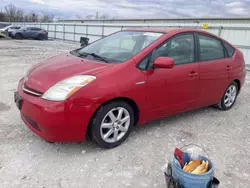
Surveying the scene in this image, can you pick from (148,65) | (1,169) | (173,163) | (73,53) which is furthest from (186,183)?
(73,53)

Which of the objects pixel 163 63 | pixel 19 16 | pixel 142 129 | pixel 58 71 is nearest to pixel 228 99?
pixel 142 129

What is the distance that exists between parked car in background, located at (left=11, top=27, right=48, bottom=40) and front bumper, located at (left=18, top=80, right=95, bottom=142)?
1026 inches

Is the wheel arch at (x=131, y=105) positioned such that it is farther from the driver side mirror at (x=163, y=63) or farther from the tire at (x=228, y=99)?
the tire at (x=228, y=99)

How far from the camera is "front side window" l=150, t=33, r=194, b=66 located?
3357 millimetres

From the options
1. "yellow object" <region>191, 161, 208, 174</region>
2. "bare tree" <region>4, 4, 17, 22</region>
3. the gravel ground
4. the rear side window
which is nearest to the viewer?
"yellow object" <region>191, 161, 208, 174</region>

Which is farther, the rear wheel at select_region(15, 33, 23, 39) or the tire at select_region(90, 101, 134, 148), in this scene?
the rear wheel at select_region(15, 33, 23, 39)

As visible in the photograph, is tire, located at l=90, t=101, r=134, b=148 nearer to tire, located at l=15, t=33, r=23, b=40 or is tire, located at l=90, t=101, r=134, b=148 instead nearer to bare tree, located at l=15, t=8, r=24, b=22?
tire, located at l=15, t=33, r=23, b=40

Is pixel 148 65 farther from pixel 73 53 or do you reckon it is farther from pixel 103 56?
pixel 73 53

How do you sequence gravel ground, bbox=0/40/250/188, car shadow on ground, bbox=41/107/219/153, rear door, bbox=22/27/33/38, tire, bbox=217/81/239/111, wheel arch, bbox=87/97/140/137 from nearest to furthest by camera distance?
gravel ground, bbox=0/40/250/188 < wheel arch, bbox=87/97/140/137 < car shadow on ground, bbox=41/107/219/153 < tire, bbox=217/81/239/111 < rear door, bbox=22/27/33/38

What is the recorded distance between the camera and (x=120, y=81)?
2.88m

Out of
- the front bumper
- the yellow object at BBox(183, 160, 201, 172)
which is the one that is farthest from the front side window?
the yellow object at BBox(183, 160, 201, 172)

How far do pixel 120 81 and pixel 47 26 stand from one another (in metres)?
34.4

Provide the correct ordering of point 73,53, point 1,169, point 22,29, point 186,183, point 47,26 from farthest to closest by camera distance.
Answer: point 47,26 < point 22,29 < point 73,53 < point 1,169 < point 186,183

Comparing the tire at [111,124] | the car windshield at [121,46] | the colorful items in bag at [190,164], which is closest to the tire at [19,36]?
the car windshield at [121,46]
